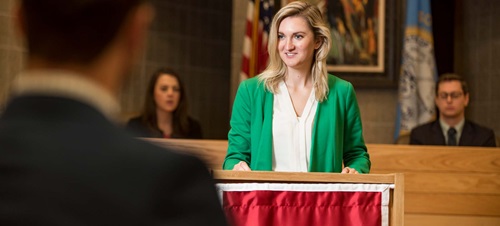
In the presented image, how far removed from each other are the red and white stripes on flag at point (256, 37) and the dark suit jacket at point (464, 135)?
157 centimetres

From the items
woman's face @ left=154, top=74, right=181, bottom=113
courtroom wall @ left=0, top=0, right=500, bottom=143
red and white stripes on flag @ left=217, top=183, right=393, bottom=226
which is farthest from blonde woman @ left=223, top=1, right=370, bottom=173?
courtroom wall @ left=0, top=0, right=500, bottom=143

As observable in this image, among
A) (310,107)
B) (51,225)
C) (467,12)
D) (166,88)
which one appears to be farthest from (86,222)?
(467,12)

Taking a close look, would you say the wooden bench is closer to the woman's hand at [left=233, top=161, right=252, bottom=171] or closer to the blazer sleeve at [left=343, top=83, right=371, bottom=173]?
the blazer sleeve at [left=343, top=83, right=371, bottom=173]

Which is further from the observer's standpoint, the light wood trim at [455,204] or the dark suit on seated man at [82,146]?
the light wood trim at [455,204]

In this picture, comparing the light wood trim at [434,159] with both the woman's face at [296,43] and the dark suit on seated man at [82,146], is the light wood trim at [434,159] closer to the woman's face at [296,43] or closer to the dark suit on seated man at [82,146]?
the woman's face at [296,43]

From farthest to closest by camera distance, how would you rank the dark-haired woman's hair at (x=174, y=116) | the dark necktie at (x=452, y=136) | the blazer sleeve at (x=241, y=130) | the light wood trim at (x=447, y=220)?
the dark necktie at (x=452, y=136) < the dark-haired woman's hair at (x=174, y=116) < the light wood trim at (x=447, y=220) < the blazer sleeve at (x=241, y=130)

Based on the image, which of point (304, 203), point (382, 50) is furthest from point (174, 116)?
point (304, 203)

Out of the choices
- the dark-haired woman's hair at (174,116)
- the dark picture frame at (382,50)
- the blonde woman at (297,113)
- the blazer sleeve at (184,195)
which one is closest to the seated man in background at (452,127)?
the dark picture frame at (382,50)

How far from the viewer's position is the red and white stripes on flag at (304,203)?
10.2 ft

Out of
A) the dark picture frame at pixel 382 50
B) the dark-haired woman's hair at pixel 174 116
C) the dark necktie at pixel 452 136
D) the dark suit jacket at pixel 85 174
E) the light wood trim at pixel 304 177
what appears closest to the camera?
the dark suit jacket at pixel 85 174

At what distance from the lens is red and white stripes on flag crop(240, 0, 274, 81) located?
298 inches

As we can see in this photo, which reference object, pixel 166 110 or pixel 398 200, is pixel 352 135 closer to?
pixel 398 200

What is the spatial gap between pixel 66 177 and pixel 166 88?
18.7ft

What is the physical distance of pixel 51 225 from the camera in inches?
32.7
